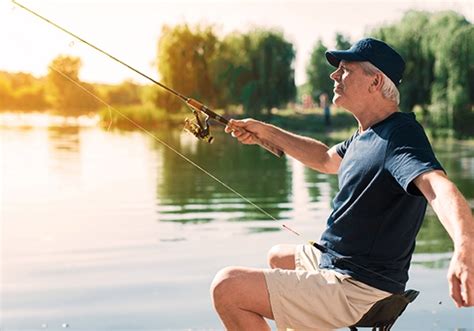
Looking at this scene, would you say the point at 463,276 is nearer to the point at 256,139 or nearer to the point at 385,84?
the point at 385,84

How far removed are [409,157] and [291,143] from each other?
1046mm

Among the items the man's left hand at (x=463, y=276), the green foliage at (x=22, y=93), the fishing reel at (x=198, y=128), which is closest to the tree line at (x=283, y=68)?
the fishing reel at (x=198, y=128)

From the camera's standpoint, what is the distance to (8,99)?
101 meters

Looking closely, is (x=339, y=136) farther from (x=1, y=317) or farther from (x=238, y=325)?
(x=238, y=325)

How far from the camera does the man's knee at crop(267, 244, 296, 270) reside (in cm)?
363

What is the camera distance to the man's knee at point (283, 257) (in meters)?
3.63

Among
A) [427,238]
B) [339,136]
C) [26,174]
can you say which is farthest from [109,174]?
[339,136]

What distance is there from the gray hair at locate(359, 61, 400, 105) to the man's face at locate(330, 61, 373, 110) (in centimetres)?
2

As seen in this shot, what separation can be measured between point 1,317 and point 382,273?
320 centimetres

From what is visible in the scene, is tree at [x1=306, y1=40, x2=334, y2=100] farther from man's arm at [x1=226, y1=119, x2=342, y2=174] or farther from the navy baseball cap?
the navy baseball cap

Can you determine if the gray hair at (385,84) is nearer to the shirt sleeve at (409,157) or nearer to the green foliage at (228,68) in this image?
the shirt sleeve at (409,157)

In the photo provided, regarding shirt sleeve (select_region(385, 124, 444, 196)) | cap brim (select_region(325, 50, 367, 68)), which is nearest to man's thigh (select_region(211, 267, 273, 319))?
shirt sleeve (select_region(385, 124, 444, 196))

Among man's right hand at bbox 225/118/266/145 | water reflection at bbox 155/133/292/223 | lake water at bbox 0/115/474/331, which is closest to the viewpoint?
man's right hand at bbox 225/118/266/145

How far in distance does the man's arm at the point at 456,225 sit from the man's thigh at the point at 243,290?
0.66m
